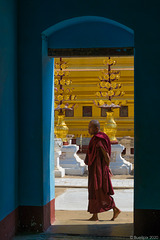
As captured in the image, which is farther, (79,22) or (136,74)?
(79,22)

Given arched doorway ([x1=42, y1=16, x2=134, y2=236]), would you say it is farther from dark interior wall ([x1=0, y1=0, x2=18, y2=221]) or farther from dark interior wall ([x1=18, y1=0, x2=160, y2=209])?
dark interior wall ([x1=0, y1=0, x2=18, y2=221])

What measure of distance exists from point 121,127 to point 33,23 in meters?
12.6

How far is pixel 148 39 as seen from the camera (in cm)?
492

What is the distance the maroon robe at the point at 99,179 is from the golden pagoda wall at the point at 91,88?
37.1ft

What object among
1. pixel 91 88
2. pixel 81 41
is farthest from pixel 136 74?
pixel 91 88

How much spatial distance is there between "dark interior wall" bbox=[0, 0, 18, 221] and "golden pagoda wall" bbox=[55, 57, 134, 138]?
1242 cm

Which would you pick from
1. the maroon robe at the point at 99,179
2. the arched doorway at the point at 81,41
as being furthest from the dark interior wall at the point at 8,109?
the maroon robe at the point at 99,179

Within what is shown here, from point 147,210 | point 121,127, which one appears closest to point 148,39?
point 147,210

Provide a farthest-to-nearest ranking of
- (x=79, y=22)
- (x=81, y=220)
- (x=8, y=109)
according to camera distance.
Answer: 1. (x=81, y=220)
2. (x=79, y=22)
3. (x=8, y=109)

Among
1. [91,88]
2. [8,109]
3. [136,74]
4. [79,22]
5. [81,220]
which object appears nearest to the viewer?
[8,109]

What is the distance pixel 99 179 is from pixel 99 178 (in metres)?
0.02

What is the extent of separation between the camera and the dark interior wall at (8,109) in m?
4.59

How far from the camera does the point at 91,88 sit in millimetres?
18016

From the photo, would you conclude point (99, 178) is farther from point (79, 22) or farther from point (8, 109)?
point (79, 22)
